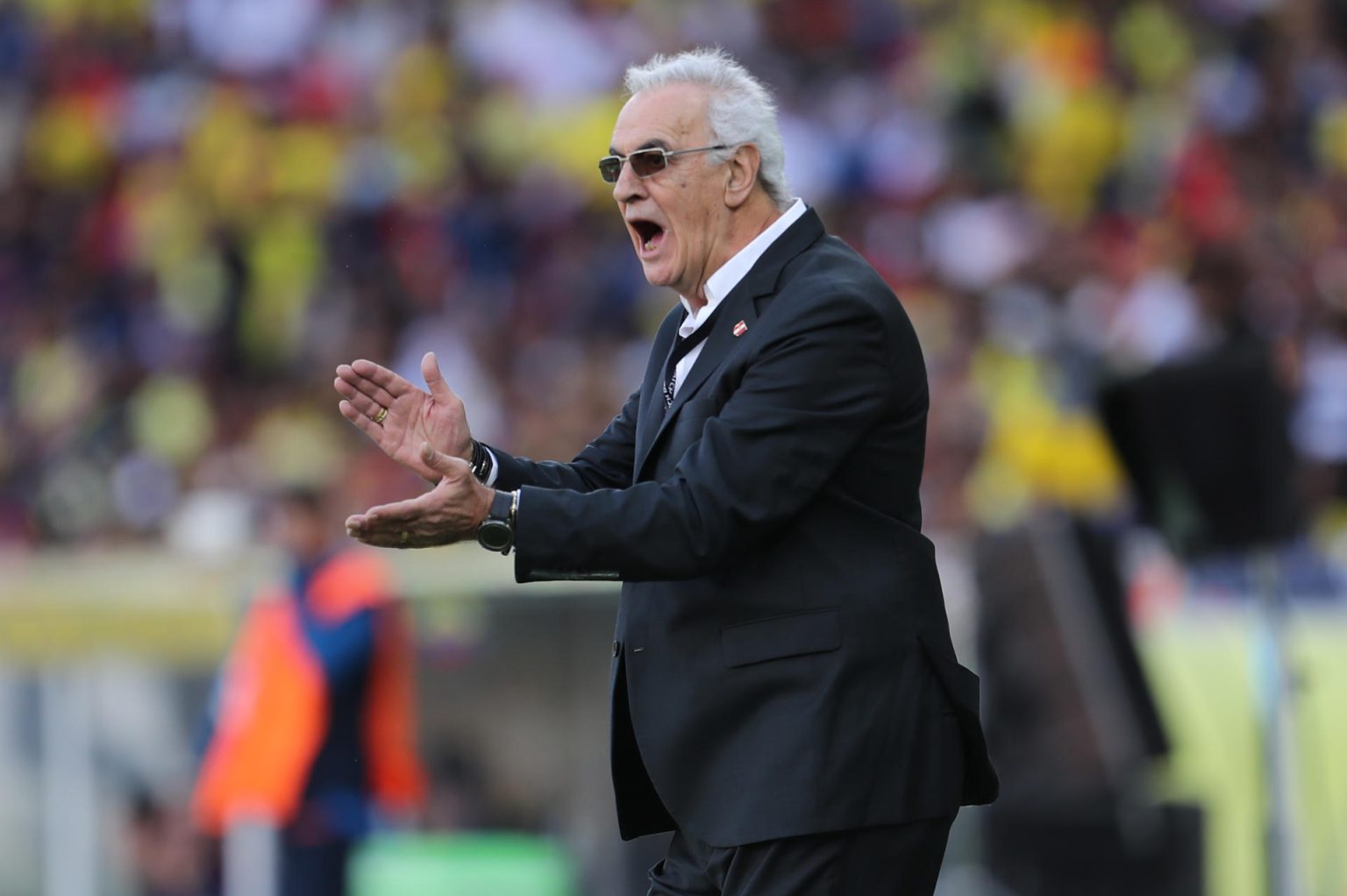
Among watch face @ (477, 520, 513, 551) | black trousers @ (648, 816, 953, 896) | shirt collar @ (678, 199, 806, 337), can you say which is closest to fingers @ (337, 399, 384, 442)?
watch face @ (477, 520, 513, 551)

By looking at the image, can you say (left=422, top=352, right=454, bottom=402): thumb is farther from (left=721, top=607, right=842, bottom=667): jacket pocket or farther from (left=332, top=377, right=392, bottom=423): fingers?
(left=721, top=607, right=842, bottom=667): jacket pocket

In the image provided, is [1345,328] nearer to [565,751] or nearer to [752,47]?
[565,751]

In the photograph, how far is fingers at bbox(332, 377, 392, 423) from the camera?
387 cm

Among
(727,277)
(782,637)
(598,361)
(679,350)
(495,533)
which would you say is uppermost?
(727,277)

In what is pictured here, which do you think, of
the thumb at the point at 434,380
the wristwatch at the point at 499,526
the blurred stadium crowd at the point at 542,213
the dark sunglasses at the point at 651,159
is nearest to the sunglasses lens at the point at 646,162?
the dark sunglasses at the point at 651,159

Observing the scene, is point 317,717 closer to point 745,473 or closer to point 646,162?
point 646,162

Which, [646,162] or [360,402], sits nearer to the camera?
[360,402]

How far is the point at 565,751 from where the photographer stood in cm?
880

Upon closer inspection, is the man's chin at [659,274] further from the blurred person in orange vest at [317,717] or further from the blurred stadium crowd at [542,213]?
the blurred stadium crowd at [542,213]

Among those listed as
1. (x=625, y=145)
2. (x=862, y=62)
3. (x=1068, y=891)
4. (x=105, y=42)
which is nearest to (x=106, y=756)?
(x=1068, y=891)

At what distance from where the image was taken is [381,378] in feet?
12.7

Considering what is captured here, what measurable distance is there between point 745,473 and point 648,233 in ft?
2.30

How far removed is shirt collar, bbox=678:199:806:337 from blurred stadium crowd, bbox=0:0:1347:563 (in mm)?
5413

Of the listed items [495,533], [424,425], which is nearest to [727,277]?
[424,425]
